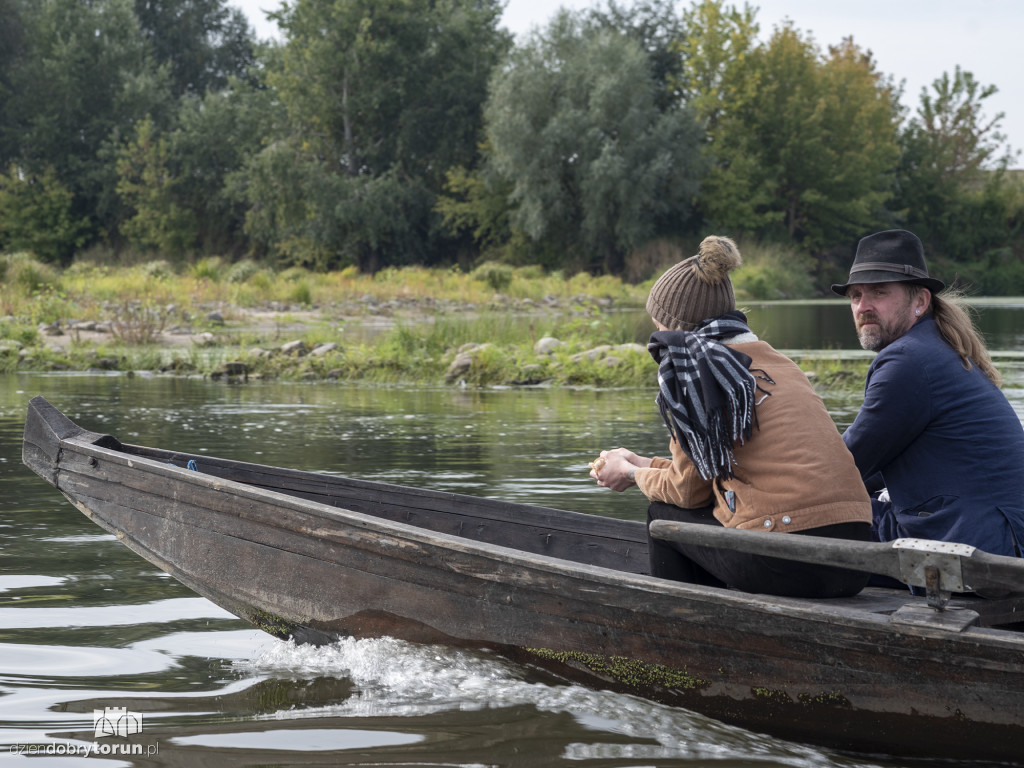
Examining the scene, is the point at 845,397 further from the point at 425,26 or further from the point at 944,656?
the point at 425,26

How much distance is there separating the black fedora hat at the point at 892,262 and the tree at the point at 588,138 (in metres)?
32.7

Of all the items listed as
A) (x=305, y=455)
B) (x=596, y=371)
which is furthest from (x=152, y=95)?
(x=305, y=455)

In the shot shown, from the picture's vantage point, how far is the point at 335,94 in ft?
129

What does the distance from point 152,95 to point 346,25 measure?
32.7 ft

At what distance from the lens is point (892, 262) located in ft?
10.4

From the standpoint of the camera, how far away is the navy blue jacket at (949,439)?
3.01m

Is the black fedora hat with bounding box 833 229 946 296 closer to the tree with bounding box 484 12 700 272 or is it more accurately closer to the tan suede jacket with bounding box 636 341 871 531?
the tan suede jacket with bounding box 636 341 871 531

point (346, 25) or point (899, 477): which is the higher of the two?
point (346, 25)

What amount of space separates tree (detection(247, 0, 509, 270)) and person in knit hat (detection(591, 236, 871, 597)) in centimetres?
3578

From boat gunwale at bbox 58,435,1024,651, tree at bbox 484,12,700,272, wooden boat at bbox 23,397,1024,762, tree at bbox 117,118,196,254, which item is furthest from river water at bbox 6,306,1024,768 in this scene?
tree at bbox 117,118,196,254

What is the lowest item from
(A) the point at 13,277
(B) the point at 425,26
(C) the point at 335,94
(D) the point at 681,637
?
(D) the point at 681,637

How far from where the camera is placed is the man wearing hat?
9.87 ft

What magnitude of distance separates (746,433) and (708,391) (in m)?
0.15

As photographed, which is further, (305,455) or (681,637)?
(305,455)
